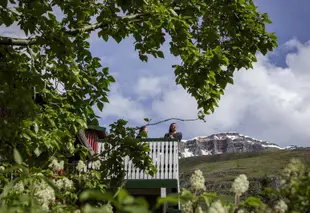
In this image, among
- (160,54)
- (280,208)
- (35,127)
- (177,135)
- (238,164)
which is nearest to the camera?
(280,208)

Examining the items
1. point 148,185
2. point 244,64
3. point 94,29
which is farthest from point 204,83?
point 148,185

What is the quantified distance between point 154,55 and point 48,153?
A: 288 cm

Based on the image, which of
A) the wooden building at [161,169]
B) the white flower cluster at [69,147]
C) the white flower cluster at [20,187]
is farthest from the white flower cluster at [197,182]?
the wooden building at [161,169]

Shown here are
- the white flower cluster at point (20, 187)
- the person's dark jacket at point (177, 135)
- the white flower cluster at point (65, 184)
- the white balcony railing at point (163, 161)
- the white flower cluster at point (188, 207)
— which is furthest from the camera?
the person's dark jacket at point (177, 135)

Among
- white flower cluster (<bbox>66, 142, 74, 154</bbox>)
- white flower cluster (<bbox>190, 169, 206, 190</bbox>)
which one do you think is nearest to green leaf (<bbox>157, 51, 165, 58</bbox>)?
white flower cluster (<bbox>66, 142, 74, 154</bbox>)

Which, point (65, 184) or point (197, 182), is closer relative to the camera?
point (197, 182)

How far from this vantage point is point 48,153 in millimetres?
6730

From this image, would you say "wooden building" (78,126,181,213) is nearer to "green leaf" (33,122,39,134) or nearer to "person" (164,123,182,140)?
"person" (164,123,182,140)

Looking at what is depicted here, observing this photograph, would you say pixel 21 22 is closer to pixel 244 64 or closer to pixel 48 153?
pixel 48 153

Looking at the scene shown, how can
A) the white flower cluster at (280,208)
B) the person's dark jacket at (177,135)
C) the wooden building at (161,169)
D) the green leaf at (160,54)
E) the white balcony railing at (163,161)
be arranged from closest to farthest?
the white flower cluster at (280,208), the green leaf at (160,54), the wooden building at (161,169), the white balcony railing at (163,161), the person's dark jacket at (177,135)

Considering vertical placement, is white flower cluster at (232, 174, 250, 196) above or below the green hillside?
below

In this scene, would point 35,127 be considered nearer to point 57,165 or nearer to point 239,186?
point 57,165

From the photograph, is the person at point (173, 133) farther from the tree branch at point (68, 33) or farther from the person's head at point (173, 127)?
the tree branch at point (68, 33)

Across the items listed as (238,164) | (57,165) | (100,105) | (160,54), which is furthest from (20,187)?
(238,164)
